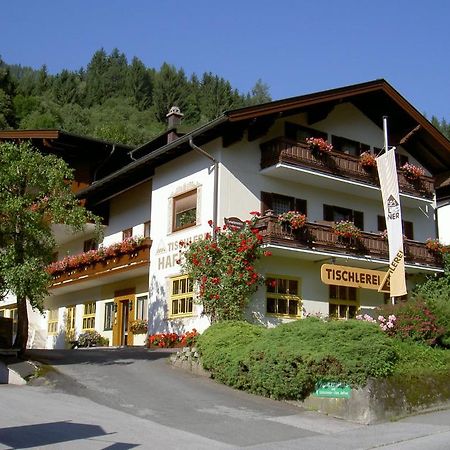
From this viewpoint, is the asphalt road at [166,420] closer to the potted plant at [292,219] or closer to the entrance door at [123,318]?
the potted plant at [292,219]

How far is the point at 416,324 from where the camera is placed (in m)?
15.3

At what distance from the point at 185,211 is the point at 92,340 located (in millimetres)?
8289

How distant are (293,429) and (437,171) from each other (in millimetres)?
20894

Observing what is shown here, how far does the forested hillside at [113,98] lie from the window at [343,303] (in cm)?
3707

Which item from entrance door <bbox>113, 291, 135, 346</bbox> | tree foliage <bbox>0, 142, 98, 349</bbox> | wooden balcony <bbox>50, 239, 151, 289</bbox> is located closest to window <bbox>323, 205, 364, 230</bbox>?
wooden balcony <bbox>50, 239, 151, 289</bbox>

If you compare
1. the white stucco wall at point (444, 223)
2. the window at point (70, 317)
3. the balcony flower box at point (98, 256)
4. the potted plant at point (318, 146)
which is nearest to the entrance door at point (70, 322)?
the window at point (70, 317)

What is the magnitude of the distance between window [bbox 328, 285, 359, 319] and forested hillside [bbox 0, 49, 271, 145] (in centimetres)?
3707

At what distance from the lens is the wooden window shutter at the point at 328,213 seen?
24.5 meters

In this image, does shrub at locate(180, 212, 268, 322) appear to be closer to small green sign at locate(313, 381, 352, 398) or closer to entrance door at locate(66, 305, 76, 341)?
small green sign at locate(313, 381, 352, 398)

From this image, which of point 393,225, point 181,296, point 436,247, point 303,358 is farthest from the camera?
point 436,247

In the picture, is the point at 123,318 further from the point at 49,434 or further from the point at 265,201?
the point at 49,434

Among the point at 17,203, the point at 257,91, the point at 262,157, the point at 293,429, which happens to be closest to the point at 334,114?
the point at 262,157

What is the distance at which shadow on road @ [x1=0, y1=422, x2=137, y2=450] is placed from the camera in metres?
9.21

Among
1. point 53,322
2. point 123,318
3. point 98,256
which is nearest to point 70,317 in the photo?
point 53,322
